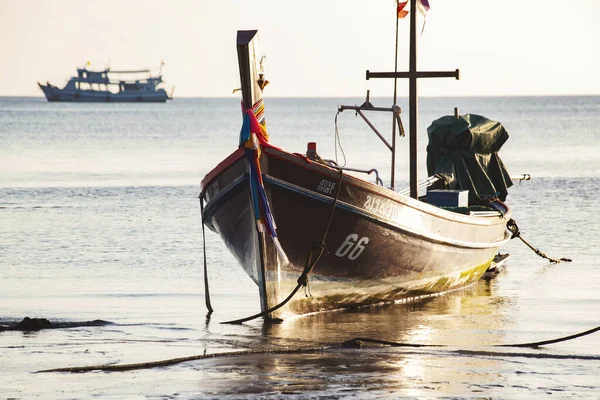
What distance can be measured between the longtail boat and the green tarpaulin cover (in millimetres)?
3779

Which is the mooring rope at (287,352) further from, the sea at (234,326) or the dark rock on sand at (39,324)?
the dark rock on sand at (39,324)

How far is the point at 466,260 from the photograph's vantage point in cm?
1800

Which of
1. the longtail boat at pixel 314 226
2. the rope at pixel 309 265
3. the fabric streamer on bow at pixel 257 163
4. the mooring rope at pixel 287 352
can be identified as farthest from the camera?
the rope at pixel 309 265

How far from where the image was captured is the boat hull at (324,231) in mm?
14391

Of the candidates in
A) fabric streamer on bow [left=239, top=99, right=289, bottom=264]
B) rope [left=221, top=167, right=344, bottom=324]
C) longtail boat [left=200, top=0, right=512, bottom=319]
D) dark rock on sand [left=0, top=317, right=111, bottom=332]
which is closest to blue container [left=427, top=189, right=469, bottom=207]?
longtail boat [left=200, top=0, right=512, bottom=319]

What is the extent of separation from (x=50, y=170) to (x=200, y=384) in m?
39.7

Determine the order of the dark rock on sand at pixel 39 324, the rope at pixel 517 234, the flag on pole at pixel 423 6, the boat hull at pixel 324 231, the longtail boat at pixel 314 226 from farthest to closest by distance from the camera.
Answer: the rope at pixel 517 234 → the flag on pole at pixel 423 6 → the boat hull at pixel 324 231 → the longtail boat at pixel 314 226 → the dark rock on sand at pixel 39 324

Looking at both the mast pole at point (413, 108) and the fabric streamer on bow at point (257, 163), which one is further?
the mast pole at point (413, 108)

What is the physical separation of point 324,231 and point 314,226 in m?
0.15

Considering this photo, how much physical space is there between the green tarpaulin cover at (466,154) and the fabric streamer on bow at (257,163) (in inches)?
280

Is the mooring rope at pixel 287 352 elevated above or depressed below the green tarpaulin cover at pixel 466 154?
below

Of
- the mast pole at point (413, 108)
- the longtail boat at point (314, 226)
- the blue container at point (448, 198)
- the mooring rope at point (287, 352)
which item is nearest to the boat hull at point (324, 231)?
the longtail boat at point (314, 226)

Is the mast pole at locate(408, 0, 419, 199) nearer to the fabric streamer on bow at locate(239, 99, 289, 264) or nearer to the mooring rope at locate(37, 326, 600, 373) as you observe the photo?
the fabric streamer on bow at locate(239, 99, 289, 264)

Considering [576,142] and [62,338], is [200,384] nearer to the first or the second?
[62,338]
